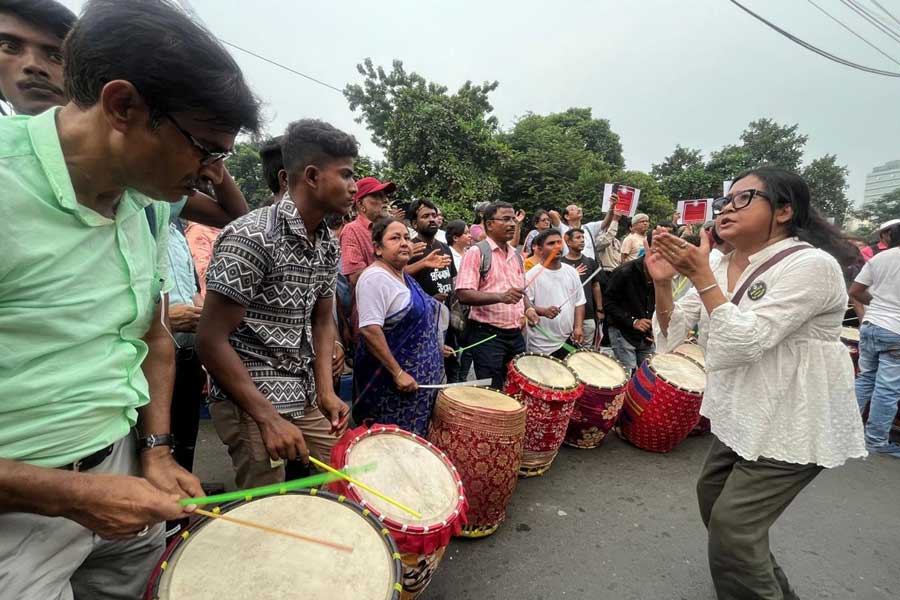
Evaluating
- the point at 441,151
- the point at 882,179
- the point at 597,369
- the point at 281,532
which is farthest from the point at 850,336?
the point at 882,179

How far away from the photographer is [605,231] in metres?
6.22

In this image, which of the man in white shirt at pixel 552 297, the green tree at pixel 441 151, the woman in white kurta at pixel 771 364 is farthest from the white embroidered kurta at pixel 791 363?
the green tree at pixel 441 151

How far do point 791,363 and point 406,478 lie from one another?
169cm

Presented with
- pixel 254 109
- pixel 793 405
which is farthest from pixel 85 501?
pixel 793 405

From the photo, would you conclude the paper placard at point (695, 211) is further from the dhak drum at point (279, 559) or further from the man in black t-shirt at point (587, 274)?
the dhak drum at point (279, 559)

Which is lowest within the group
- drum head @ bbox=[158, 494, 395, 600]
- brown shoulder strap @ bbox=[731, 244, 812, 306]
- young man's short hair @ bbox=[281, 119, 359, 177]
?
drum head @ bbox=[158, 494, 395, 600]

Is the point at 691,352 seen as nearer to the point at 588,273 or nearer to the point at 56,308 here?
the point at 588,273

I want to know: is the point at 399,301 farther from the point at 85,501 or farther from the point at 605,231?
the point at 605,231

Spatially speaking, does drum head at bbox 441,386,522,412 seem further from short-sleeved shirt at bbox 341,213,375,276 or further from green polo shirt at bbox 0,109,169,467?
green polo shirt at bbox 0,109,169,467

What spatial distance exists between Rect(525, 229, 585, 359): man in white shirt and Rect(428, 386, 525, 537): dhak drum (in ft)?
5.39

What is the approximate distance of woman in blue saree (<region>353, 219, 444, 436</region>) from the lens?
2486 millimetres

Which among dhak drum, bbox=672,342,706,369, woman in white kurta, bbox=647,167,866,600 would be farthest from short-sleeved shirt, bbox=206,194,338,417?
dhak drum, bbox=672,342,706,369

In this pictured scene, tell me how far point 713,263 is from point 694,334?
290 cm

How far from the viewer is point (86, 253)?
0.98m
